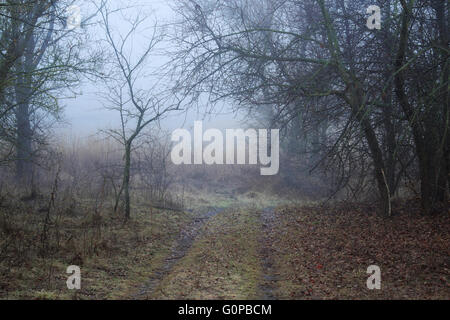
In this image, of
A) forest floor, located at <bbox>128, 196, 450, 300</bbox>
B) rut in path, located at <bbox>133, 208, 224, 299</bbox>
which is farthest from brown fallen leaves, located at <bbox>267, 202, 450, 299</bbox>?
rut in path, located at <bbox>133, 208, 224, 299</bbox>

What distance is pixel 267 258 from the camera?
30.9 ft

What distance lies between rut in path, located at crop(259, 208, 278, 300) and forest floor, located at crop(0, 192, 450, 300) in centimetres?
2

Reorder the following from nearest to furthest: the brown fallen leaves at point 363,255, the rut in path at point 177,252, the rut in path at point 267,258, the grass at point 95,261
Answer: the brown fallen leaves at point 363,255 → the grass at point 95,261 → the rut in path at point 267,258 → the rut in path at point 177,252

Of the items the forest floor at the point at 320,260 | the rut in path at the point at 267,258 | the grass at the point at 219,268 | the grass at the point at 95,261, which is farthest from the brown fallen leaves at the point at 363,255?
the grass at the point at 95,261

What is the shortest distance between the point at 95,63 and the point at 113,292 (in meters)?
6.73

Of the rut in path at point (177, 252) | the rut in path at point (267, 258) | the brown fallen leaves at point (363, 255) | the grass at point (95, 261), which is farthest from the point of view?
the rut in path at point (177, 252)

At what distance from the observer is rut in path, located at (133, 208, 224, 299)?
715 cm

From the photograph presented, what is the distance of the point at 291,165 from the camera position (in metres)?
23.2

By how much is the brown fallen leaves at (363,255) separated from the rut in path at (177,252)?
2239mm

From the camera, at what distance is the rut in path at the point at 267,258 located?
22.5 ft

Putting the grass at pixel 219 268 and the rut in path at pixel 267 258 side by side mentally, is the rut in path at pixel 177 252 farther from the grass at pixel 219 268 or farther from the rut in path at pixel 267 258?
the rut in path at pixel 267 258

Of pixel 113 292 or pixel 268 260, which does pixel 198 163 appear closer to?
pixel 268 260

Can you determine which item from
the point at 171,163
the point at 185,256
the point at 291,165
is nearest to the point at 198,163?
the point at 171,163

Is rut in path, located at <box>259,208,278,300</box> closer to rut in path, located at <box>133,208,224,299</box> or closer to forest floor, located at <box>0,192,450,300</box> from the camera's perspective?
forest floor, located at <box>0,192,450,300</box>
